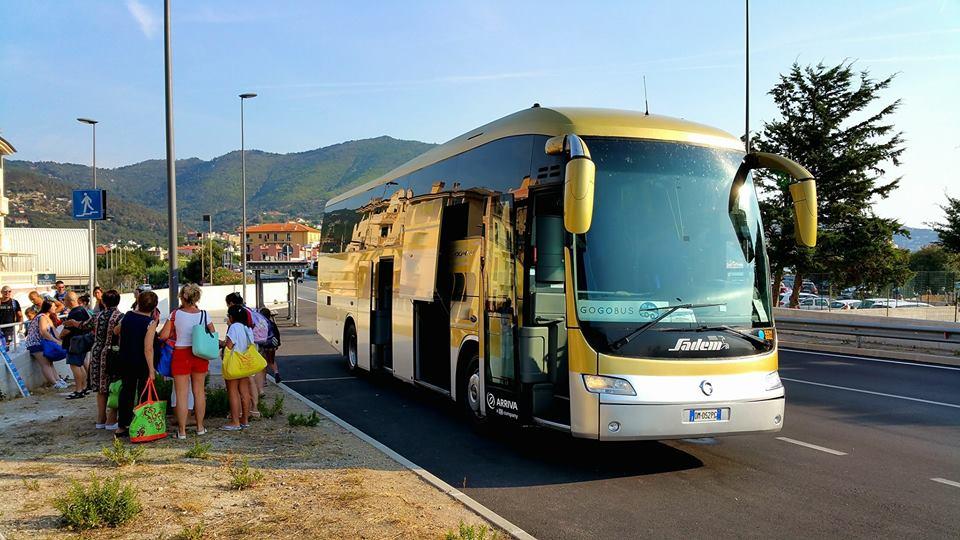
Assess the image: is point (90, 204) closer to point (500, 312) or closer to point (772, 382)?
point (500, 312)

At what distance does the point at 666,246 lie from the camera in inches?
293

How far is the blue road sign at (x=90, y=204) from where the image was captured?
624 inches

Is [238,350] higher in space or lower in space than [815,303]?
higher

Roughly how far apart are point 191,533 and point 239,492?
1230 mm

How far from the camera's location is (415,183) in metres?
12.0

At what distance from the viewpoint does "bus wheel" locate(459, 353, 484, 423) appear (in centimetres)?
921

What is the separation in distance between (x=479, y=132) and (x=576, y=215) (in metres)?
3.69

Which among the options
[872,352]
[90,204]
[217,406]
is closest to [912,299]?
[872,352]

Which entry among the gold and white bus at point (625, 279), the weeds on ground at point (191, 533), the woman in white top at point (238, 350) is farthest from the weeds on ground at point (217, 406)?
the weeds on ground at point (191, 533)

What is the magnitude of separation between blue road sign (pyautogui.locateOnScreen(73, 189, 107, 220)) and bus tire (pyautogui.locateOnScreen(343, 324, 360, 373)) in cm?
580

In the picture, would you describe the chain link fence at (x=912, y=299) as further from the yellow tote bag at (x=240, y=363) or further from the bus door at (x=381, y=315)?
the yellow tote bag at (x=240, y=363)

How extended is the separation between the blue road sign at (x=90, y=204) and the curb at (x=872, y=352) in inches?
699

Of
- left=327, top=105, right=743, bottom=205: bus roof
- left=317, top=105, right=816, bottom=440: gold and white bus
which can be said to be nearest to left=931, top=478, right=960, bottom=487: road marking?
left=317, top=105, right=816, bottom=440: gold and white bus

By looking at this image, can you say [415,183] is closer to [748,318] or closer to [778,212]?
[748,318]
